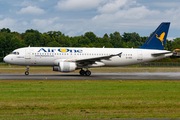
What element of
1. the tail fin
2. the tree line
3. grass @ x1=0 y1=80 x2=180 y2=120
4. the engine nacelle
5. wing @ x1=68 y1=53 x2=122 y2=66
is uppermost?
the tree line

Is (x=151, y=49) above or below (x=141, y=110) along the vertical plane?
above

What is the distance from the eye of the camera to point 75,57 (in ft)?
115

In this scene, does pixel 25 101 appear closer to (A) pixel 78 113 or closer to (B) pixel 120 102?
(A) pixel 78 113

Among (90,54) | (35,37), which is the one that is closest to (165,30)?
(90,54)

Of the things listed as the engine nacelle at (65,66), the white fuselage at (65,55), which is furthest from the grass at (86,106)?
the white fuselage at (65,55)

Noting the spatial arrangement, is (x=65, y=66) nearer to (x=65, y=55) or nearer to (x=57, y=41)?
(x=65, y=55)

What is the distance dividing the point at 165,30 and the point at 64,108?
29505mm

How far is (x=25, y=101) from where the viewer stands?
14.4 metres

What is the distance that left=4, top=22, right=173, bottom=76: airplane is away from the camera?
111ft

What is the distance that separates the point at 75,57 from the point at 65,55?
1.43 m

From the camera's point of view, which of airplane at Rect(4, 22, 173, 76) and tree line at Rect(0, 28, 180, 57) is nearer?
airplane at Rect(4, 22, 173, 76)

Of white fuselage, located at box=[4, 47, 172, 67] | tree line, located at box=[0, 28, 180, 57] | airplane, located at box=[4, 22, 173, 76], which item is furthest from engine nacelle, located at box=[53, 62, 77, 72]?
tree line, located at box=[0, 28, 180, 57]

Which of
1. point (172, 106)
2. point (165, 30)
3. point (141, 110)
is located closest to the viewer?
point (141, 110)

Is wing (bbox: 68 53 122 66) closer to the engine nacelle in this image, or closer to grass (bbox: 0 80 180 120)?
the engine nacelle
